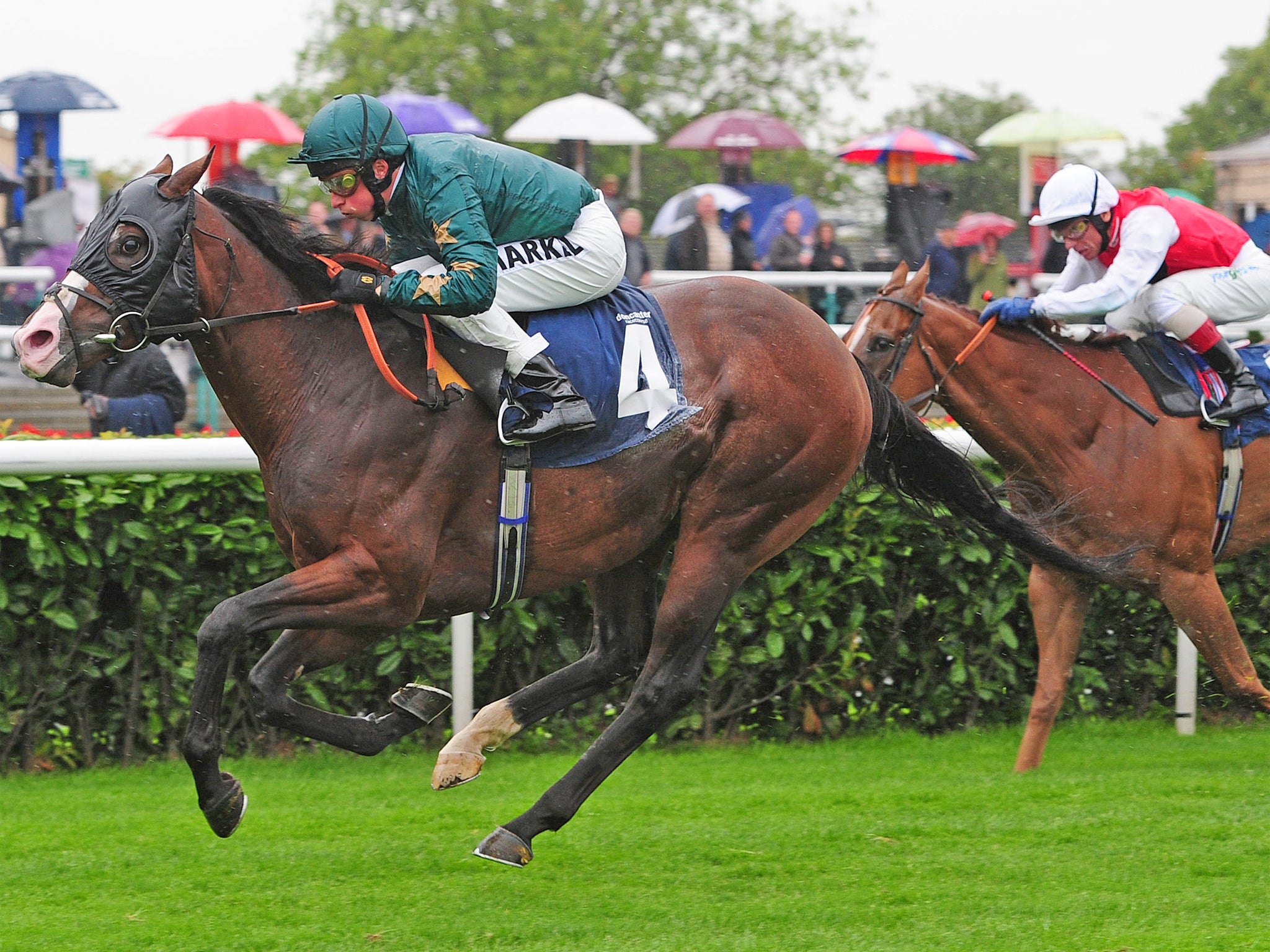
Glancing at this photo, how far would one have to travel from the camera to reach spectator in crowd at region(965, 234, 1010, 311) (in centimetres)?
1012

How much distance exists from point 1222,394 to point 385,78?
81.0 ft

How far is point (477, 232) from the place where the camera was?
3.88 metres

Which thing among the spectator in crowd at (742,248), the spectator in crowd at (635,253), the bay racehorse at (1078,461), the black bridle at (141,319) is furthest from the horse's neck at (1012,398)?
the spectator in crowd at (742,248)

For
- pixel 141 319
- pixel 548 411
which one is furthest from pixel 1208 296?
pixel 141 319

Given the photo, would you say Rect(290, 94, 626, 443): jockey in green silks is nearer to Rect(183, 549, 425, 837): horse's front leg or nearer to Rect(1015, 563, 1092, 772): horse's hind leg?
Rect(183, 549, 425, 837): horse's front leg

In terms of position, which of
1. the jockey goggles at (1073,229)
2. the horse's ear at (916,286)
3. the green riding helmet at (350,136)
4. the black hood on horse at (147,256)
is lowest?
the horse's ear at (916,286)

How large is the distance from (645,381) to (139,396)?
335cm

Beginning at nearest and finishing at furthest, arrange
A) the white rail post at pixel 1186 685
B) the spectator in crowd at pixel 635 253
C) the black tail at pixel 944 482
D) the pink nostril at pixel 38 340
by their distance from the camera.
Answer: the pink nostril at pixel 38 340
the black tail at pixel 944 482
the white rail post at pixel 1186 685
the spectator in crowd at pixel 635 253

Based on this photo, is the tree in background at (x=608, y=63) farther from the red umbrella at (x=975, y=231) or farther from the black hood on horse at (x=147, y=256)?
the black hood on horse at (x=147, y=256)

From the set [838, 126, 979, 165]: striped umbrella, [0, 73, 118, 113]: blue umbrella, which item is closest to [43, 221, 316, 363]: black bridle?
[0, 73, 118, 113]: blue umbrella

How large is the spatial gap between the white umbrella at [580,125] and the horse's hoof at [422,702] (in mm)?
7304

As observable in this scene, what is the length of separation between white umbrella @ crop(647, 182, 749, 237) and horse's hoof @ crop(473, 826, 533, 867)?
6443 mm

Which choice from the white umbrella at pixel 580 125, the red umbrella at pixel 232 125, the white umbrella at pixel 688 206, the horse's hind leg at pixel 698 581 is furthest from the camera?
the white umbrella at pixel 580 125

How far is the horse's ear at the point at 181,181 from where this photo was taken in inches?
151
